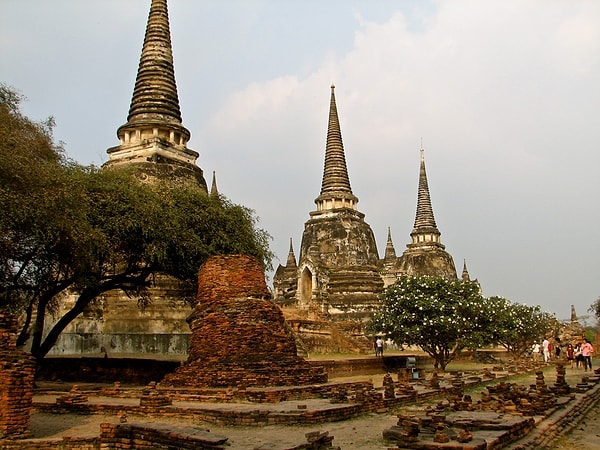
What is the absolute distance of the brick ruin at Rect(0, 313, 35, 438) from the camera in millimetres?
8203

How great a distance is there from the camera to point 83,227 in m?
13.0

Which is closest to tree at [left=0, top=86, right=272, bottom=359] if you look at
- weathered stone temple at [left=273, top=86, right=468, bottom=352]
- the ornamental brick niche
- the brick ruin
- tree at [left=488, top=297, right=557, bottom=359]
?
the ornamental brick niche

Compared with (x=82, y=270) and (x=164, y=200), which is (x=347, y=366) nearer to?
(x=164, y=200)

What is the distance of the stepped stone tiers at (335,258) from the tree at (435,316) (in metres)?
8.51

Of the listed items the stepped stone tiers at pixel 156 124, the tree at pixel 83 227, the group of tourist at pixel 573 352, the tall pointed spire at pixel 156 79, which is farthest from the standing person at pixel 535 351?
the tall pointed spire at pixel 156 79

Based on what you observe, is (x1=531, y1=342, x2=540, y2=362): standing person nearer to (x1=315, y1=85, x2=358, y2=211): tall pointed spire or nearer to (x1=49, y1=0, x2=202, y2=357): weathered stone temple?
(x1=315, y1=85, x2=358, y2=211): tall pointed spire

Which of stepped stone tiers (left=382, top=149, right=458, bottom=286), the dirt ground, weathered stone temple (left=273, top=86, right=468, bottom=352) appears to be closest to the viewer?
the dirt ground

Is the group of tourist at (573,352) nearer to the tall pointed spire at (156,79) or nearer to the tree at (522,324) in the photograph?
the tree at (522,324)

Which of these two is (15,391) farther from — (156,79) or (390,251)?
(390,251)

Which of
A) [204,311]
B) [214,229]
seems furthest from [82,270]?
[214,229]

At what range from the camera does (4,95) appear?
56.2ft

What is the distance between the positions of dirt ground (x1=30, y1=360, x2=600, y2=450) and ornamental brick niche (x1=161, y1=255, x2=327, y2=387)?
96.6 inches

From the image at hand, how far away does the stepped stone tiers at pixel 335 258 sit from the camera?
1280 inches

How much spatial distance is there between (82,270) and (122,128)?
1315cm
